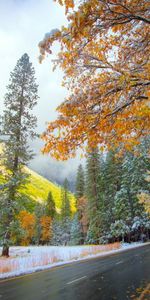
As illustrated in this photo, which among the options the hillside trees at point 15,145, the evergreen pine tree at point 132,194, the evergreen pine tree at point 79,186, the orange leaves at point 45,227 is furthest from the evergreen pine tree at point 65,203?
the hillside trees at point 15,145

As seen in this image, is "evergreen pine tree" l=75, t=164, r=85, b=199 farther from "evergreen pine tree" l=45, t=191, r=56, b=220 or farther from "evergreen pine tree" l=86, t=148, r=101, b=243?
"evergreen pine tree" l=45, t=191, r=56, b=220

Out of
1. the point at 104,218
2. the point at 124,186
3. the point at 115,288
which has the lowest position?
the point at 115,288

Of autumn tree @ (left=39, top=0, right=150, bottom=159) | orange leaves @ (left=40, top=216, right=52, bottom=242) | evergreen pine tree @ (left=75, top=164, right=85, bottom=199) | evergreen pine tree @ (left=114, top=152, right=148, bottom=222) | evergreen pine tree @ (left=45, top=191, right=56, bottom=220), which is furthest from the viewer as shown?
evergreen pine tree @ (left=45, top=191, right=56, bottom=220)

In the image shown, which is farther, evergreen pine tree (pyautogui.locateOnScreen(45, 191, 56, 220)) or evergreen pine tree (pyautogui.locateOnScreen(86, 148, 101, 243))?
evergreen pine tree (pyautogui.locateOnScreen(45, 191, 56, 220))

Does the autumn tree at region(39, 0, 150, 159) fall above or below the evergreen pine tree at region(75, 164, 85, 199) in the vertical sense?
below

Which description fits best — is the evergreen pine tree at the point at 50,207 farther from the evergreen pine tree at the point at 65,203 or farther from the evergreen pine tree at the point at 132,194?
the evergreen pine tree at the point at 132,194

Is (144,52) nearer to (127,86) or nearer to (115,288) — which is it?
(127,86)

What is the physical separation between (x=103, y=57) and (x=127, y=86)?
1.01 m

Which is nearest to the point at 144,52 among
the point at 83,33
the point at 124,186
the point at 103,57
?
the point at 103,57

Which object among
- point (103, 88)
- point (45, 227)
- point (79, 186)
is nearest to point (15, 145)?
point (103, 88)

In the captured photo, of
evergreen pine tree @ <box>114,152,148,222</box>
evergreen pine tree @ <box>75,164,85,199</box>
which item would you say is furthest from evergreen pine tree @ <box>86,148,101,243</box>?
evergreen pine tree @ <box>75,164,85,199</box>

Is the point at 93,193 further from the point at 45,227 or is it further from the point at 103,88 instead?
the point at 45,227

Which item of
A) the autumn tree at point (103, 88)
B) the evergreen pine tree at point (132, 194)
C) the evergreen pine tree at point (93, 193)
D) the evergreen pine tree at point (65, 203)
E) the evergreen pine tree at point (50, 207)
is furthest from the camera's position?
the evergreen pine tree at point (50, 207)

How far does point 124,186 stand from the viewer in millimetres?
41719
